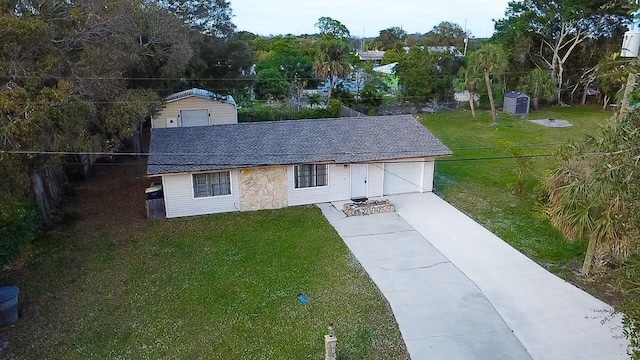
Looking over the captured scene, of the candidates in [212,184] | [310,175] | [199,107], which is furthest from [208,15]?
[310,175]

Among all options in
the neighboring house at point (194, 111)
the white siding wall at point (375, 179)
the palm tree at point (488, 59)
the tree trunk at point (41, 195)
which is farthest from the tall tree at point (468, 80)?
the tree trunk at point (41, 195)

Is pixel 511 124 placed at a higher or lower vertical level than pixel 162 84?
lower

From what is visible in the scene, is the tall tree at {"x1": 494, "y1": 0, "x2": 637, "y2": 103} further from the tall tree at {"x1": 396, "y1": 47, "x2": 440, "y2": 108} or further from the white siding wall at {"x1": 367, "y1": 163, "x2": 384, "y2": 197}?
the white siding wall at {"x1": 367, "y1": 163, "x2": 384, "y2": 197}

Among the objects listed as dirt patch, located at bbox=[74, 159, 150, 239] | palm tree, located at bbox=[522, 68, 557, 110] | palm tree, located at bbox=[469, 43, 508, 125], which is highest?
palm tree, located at bbox=[469, 43, 508, 125]

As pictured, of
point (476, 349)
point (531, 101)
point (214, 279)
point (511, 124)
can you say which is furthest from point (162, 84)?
point (531, 101)

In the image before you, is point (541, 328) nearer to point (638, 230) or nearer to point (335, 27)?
point (638, 230)

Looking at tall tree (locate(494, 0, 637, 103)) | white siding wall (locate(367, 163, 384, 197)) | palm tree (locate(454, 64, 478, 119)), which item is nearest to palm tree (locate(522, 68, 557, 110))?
tall tree (locate(494, 0, 637, 103))

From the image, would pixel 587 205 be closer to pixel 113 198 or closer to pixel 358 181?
pixel 358 181
